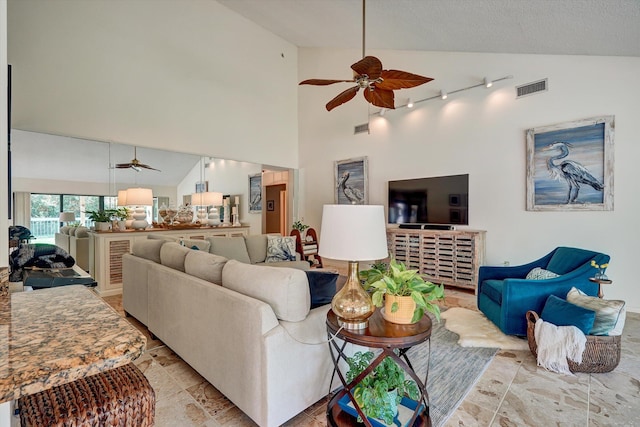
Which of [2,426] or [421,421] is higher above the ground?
[2,426]

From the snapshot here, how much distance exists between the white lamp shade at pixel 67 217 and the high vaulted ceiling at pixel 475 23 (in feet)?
14.4

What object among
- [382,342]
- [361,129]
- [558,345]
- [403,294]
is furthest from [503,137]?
[382,342]

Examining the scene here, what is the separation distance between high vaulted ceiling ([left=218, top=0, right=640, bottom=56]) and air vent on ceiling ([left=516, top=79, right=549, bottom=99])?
37cm

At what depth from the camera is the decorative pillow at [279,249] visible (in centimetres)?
459

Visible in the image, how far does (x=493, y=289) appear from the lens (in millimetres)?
3018

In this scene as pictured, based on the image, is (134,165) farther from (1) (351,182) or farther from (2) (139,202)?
(1) (351,182)

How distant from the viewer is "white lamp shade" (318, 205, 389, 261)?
1534 mm

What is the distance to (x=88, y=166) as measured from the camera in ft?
14.4

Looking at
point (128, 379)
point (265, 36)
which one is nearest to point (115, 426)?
point (128, 379)

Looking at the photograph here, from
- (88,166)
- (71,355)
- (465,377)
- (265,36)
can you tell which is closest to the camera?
(71,355)

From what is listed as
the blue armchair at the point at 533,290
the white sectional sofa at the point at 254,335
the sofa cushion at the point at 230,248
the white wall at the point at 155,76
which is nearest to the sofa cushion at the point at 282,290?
the white sectional sofa at the point at 254,335

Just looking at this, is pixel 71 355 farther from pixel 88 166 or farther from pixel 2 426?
pixel 88 166

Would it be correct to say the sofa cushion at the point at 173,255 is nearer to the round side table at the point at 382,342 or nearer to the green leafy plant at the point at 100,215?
the round side table at the point at 382,342

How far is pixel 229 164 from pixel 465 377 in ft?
17.1
